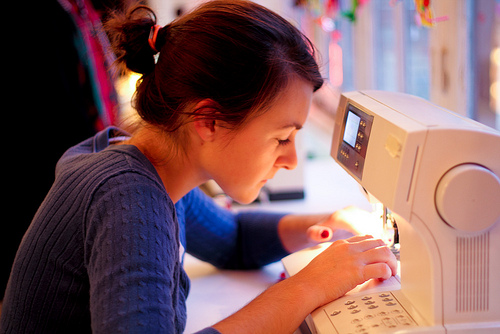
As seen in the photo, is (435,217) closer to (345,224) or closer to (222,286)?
(345,224)

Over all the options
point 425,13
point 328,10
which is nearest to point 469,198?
point 425,13

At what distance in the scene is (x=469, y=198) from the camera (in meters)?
0.71

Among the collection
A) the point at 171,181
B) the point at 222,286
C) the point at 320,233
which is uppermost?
the point at 171,181

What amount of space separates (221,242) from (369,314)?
0.61 meters

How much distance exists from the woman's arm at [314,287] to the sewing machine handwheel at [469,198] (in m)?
0.23

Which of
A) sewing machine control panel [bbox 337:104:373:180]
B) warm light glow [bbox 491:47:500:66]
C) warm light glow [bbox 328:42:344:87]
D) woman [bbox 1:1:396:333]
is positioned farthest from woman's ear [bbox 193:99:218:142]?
warm light glow [bbox 328:42:344:87]

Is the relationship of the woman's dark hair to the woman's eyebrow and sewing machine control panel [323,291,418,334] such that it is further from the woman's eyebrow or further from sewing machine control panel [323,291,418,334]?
sewing machine control panel [323,291,418,334]

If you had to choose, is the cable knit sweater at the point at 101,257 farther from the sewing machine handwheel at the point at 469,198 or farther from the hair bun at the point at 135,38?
the sewing machine handwheel at the point at 469,198

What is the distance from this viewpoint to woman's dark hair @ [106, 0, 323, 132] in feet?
3.02

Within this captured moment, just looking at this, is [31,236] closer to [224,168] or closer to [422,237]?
[224,168]

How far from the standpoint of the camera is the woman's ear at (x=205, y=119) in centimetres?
95

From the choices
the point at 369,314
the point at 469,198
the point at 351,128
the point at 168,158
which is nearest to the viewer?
the point at 469,198

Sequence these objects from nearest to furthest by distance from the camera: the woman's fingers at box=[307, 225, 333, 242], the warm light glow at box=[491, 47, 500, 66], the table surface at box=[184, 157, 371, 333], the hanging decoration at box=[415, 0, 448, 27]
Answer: the table surface at box=[184, 157, 371, 333] < the woman's fingers at box=[307, 225, 333, 242] < the hanging decoration at box=[415, 0, 448, 27] < the warm light glow at box=[491, 47, 500, 66]

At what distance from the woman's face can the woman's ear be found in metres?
0.02
